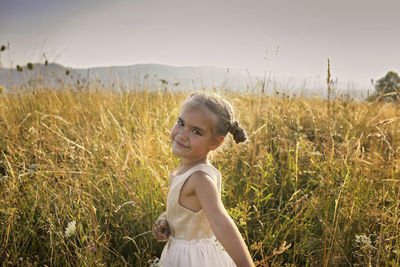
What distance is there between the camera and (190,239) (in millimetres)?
1546

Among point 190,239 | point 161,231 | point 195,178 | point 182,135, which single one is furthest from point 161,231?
point 182,135

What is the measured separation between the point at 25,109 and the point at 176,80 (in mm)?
2290

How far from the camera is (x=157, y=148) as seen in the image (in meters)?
2.73

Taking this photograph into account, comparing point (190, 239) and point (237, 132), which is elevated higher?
point (237, 132)

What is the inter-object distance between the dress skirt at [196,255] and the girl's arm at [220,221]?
0.26 metres

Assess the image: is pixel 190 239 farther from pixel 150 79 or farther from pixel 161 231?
pixel 150 79

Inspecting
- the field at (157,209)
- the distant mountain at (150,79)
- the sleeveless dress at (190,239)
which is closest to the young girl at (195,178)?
the sleeveless dress at (190,239)

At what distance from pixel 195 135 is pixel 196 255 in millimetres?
596

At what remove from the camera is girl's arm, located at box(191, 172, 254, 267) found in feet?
4.02

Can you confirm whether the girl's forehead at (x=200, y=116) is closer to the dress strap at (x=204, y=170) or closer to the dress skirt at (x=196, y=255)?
the dress strap at (x=204, y=170)

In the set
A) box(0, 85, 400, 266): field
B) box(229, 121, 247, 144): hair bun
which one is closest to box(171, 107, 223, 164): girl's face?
box(229, 121, 247, 144): hair bun

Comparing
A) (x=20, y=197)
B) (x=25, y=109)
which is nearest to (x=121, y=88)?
(x=25, y=109)

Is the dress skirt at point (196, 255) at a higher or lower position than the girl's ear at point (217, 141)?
lower

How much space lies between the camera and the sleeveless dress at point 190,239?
149 cm
